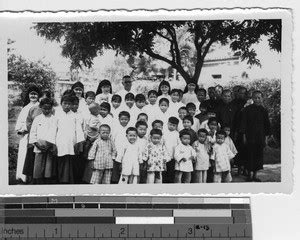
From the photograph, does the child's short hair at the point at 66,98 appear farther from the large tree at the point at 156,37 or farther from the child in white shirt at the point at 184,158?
the child in white shirt at the point at 184,158

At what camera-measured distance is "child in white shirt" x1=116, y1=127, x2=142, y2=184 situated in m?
1.40

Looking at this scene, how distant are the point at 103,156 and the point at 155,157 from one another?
108 mm

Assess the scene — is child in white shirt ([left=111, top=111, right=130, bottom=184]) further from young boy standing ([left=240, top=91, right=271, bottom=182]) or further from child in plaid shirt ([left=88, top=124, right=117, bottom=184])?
young boy standing ([left=240, top=91, right=271, bottom=182])

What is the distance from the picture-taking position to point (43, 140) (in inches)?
55.0

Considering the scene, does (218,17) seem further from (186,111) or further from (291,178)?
(291,178)

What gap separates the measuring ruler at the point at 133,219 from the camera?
4.59ft

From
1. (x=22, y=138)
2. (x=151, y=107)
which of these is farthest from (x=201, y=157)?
(x=22, y=138)

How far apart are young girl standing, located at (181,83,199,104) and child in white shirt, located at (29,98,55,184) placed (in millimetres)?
277

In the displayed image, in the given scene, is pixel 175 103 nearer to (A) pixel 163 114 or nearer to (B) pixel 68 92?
(A) pixel 163 114

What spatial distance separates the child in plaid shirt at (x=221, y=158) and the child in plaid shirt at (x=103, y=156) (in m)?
0.21

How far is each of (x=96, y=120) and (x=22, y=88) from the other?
166 mm

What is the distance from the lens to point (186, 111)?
140cm

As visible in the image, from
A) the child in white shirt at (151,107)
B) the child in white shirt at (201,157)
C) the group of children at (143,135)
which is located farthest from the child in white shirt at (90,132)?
the child in white shirt at (201,157)

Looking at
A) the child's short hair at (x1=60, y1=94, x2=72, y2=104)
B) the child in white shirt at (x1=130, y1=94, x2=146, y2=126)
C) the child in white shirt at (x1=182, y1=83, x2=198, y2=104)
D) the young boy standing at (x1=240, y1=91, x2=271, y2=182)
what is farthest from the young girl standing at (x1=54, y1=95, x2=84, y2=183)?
the young boy standing at (x1=240, y1=91, x2=271, y2=182)
